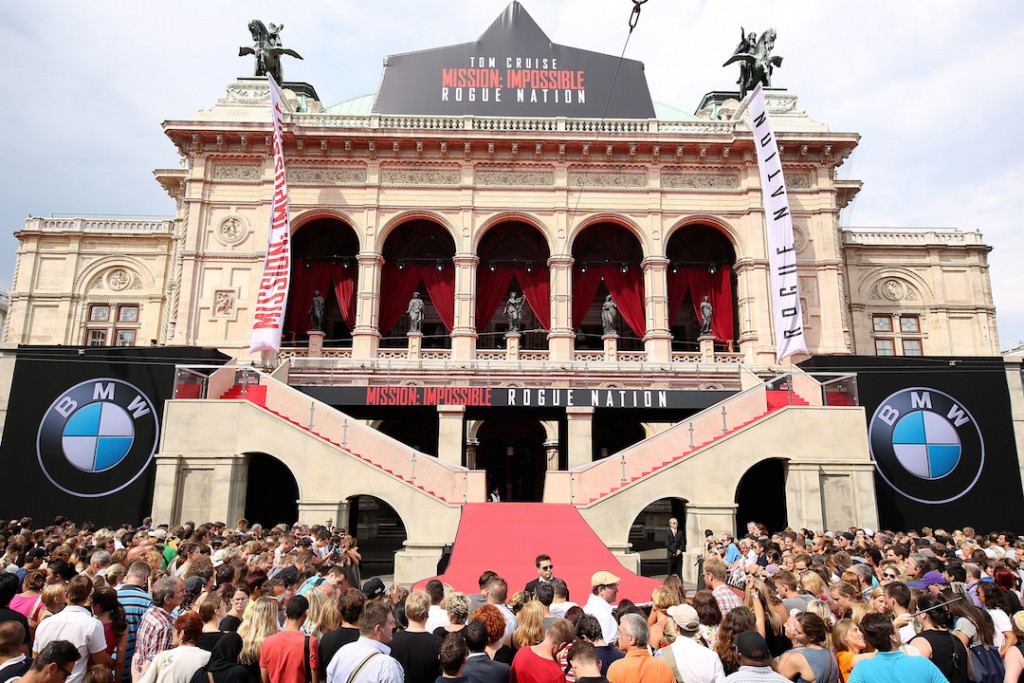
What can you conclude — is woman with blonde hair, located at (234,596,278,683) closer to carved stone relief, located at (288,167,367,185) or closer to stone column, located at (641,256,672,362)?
stone column, located at (641,256,672,362)

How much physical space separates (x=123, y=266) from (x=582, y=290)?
79.4 ft

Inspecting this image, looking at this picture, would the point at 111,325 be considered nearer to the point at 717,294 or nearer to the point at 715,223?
the point at 717,294

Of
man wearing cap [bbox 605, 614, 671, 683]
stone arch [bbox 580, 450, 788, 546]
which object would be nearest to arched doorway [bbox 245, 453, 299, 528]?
stone arch [bbox 580, 450, 788, 546]

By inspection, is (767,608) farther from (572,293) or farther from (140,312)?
(140,312)

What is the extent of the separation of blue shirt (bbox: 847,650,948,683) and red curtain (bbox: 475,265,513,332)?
24.6 metres

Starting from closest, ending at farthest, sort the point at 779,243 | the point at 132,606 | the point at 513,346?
the point at 132,606
the point at 779,243
the point at 513,346

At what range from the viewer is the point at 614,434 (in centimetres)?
3172

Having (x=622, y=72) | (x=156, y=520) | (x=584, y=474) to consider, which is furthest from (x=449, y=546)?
(x=622, y=72)

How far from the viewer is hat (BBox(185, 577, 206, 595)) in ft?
21.8

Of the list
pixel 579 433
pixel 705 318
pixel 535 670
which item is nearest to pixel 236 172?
pixel 579 433

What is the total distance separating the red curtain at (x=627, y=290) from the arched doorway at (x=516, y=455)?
6974mm

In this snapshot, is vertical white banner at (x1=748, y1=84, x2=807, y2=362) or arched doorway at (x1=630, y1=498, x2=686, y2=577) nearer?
arched doorway at (x1=630, y1=498, x2=686, y2=577)

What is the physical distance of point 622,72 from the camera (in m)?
31.7

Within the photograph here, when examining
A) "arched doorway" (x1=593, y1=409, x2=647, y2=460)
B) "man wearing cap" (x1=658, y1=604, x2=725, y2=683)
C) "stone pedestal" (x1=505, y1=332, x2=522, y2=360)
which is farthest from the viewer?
"arched doorway" (x1=593, y1=409, x2=647, y2=460)
